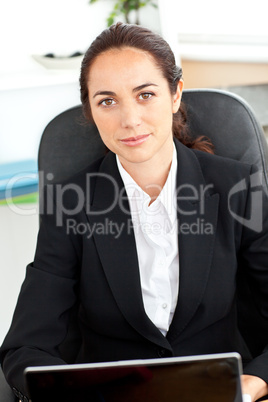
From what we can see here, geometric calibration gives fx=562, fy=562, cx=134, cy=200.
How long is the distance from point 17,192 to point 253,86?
4.38ft

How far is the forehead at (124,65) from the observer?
1295 mm

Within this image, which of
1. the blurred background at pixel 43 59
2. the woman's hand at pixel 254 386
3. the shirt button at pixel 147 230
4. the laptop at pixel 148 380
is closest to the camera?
the laptop at pixel 148 380

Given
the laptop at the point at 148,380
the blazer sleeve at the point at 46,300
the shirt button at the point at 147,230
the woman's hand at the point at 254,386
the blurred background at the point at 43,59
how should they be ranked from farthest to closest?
the blurred background at the point at 43,59, the shirt button at the point at 147,230, the blazer sleeve at the point at 46,300, the woman's hand at the point at 254,386, the laptop at the point at 148,380

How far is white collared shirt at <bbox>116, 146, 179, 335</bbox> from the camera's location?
136 cm

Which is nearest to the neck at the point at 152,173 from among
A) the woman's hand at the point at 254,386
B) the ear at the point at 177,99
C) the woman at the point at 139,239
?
the woman at the point at 139,239

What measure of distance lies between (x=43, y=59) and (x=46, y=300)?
4.61ft

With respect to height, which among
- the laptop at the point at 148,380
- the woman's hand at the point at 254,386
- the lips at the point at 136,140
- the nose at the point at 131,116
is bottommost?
the woman's hand at the point at 254,386

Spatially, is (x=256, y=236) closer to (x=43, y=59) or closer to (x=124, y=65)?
(x=124, y=65)

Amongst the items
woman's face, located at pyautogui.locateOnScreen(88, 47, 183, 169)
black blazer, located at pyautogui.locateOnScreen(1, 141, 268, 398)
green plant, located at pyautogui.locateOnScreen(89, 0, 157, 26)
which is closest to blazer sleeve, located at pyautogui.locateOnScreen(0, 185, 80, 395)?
black blazer, located at pyautogui.locateOnScreen(1, 141, 268, 398)

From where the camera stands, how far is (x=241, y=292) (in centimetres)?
153

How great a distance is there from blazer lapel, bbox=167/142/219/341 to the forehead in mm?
257

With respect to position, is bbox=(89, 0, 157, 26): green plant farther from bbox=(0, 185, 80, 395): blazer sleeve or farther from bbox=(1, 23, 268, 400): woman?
bbox=(0, 185, 80, 395): blazer sleeve

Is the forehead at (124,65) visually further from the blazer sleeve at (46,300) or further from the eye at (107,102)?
the blazer sleeve at (46,300)

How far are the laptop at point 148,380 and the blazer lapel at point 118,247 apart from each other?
19.6 inches
